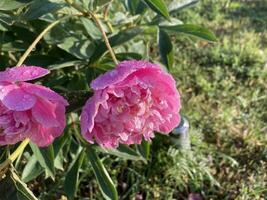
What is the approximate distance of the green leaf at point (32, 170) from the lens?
5.53ft

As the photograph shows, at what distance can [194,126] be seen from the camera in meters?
2.34

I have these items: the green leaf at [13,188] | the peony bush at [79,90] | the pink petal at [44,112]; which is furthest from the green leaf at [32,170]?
the pink petal at [44,112]

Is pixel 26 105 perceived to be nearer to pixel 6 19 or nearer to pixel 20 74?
pixel 20 74

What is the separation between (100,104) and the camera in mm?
978

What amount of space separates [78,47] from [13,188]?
0.62 m

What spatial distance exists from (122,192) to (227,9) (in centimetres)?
194

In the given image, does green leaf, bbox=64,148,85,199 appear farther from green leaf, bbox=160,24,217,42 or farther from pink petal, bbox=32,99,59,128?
pink petal, bbox=32,99,59,128

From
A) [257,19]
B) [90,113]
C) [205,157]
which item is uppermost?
[90,113]

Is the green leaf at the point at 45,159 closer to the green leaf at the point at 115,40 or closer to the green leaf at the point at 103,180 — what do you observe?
the green leaf at the point at 103,180

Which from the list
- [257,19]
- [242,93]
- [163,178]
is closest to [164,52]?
[163,178]

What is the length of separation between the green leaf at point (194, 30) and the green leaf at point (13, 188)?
2.29 ft

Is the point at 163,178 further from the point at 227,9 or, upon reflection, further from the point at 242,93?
the point at 227,9

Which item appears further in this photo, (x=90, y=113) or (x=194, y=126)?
(x=194, y=126)

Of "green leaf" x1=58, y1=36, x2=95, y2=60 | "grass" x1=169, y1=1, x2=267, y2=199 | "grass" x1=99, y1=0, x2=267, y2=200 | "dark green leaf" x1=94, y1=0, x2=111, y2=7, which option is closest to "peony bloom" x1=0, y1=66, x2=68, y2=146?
"dark green leaf" x1=94, y1=0, x2=111, y2=7
